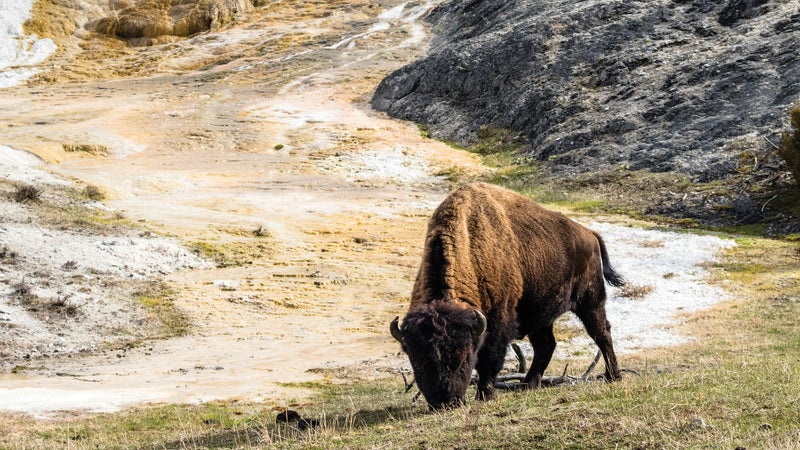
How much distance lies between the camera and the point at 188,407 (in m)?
15.9

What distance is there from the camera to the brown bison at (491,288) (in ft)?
32.7

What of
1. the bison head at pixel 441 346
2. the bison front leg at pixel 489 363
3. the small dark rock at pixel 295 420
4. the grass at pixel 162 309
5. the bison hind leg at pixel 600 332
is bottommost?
the grass at pixel 162 309

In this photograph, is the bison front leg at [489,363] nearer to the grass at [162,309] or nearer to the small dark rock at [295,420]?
the small dark rock at [295,420]

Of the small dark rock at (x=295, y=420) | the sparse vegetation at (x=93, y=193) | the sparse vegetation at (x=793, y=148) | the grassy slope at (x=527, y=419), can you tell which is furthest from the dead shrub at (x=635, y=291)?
the sparse vegetation at (x=93, y=193)

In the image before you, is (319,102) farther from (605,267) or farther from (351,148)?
(605,267)

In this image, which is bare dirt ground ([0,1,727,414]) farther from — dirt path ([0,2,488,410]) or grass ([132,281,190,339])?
grass ([132,281,190,339])

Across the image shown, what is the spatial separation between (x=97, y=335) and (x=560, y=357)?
1305cm

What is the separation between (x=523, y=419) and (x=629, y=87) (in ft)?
170

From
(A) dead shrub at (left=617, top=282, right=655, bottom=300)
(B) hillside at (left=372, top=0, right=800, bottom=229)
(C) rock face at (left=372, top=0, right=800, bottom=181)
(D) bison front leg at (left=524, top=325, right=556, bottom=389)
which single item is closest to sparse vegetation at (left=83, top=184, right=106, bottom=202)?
(A) dead shrub at (left=617, top=282, right=655, bottom=300)

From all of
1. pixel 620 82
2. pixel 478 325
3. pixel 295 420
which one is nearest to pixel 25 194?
pixel 295 420

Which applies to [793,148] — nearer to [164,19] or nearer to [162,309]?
[162,309]

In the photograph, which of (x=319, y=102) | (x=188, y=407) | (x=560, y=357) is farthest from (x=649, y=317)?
(x=319, y=102)

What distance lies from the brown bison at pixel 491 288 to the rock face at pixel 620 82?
33011mm

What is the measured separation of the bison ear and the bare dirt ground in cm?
798
